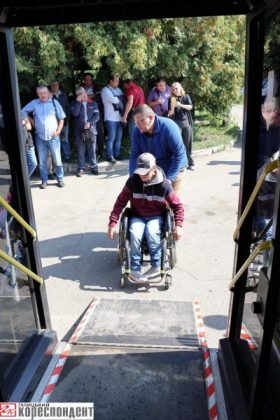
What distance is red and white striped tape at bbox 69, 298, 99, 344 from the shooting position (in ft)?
11.8

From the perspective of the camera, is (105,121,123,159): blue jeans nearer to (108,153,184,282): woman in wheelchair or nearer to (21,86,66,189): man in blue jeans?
(21,86,66,189): man in blue jeans

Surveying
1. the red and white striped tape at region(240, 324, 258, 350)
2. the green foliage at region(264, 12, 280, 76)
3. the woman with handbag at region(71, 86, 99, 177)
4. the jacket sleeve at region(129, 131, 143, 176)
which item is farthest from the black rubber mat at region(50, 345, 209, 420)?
the woman with handbag at region(71, 86, 99, 177)

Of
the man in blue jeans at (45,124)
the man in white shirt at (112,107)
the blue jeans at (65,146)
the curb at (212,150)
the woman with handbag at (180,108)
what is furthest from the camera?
the curb at (212,150)

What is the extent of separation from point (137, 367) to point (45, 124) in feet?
18.5

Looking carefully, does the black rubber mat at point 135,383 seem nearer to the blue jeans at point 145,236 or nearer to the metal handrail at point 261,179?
the metal handrail at point 261,179

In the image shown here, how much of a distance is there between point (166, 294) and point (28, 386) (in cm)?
211

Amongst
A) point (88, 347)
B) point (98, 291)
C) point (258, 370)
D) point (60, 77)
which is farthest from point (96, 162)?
point (258, 370)

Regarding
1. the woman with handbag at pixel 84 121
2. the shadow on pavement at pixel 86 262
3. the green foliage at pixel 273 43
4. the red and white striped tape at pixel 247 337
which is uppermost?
the green foliage at pixel 273 43

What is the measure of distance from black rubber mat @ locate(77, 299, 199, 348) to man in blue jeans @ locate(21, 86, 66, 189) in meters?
4.32

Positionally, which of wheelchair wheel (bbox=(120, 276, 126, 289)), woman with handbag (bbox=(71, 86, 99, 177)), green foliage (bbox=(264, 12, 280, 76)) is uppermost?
green foliage (bbox=(264, 12, 280, 76))

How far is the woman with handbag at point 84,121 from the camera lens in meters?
8.44

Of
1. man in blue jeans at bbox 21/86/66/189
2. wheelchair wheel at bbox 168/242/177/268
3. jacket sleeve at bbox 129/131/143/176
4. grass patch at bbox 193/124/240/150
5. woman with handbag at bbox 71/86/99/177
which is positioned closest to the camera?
wheelchair wheel at bbox 168/242/177/268

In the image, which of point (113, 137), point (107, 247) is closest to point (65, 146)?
point (113, 137)

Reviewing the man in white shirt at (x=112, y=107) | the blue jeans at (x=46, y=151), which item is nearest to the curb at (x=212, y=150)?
the man in white shirt at (x=112, y=107)
